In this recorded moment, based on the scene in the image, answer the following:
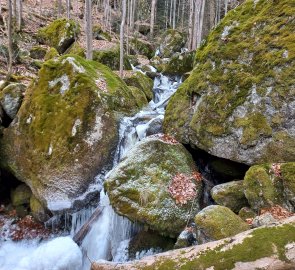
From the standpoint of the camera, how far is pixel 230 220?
4840mm

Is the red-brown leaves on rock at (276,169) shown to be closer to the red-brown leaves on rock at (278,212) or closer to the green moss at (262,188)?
the green moss at (262,188)

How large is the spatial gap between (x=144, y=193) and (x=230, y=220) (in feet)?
7.01

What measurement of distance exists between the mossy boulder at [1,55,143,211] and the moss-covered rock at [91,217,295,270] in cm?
427

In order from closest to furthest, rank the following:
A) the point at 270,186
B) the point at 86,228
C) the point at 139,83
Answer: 1. the point at 270,186
2. the point at 86,228
3. the point at 139,83

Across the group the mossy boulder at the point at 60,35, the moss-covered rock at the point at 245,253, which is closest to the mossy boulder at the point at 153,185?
the moss-covered rock at the point at 245,253

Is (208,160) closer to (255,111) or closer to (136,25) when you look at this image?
(255,111)

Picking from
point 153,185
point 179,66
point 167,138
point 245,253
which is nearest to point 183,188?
point 153,185

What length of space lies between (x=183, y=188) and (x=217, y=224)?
188 centimetres

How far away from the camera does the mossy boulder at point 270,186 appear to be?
5.12 metres

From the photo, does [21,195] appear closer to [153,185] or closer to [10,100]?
[10,100]

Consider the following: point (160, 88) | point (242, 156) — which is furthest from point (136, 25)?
point (242, 156)

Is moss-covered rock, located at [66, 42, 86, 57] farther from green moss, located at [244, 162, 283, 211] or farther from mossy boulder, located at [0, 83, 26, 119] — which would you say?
green moss, located at [244, 162, 283, 211]

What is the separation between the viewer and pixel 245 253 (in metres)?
3.67

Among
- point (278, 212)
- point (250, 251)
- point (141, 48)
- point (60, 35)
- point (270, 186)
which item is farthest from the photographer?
point (141, 48)
